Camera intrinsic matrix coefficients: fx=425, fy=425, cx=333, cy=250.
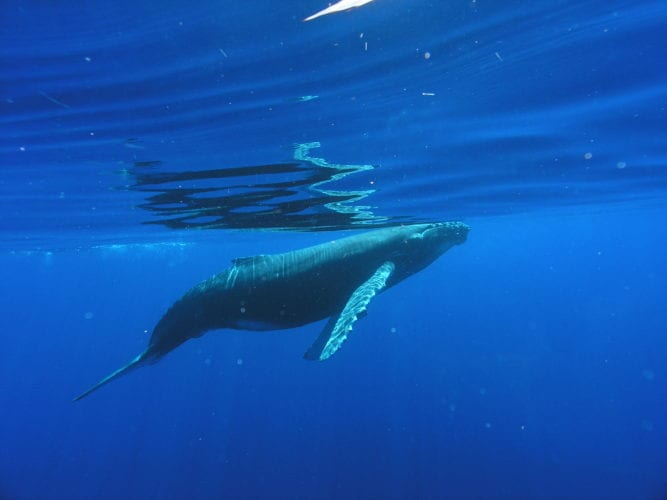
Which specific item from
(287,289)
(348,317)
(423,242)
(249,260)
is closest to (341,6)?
(348,317)

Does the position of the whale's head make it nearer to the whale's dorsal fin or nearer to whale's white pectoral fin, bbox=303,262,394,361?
whale's white pectoral fin, bbox=303,262,394,361

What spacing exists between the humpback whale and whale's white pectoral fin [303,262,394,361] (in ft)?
0.11

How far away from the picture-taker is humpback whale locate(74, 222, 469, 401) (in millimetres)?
8359

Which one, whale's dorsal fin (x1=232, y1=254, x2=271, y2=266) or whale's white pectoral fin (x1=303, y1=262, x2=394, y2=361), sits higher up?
whale's dorsal fin (x1=232, y1=254, x2=271, y2=266)

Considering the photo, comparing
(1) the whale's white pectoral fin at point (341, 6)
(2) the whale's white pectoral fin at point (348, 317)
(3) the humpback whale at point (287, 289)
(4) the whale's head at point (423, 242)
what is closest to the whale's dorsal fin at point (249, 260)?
(3) the humpback whale at point (287, 289)

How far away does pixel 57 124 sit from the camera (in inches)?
355

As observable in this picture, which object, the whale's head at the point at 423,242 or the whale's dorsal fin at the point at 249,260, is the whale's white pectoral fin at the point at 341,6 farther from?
the whale's head at the point at 423,242

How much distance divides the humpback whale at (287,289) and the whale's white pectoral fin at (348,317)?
34mm

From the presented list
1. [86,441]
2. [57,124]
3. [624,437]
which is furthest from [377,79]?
[86,441]

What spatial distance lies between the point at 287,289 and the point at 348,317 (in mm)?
2037

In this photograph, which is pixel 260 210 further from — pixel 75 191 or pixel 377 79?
pixel 377 79

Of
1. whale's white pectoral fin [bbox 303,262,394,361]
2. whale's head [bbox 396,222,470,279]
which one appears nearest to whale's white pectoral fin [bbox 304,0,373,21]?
whale's white pectoral fin [bbox 303,262,394,361]

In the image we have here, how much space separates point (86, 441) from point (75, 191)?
5350 cm

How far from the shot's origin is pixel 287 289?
8281 millimetres
